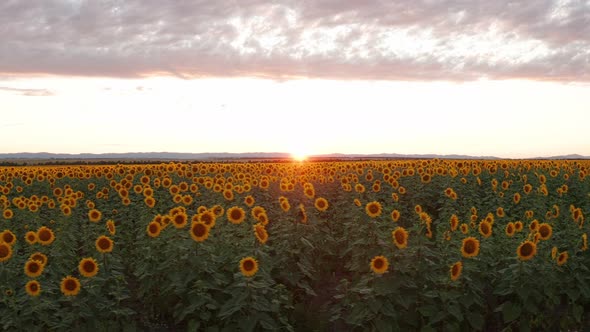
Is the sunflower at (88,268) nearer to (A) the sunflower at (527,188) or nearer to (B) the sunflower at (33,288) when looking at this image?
(B) the sunflower at (33,288)

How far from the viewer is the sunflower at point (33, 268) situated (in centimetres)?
827

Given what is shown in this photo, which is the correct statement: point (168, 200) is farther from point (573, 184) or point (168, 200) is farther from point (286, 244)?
point (573, 184)

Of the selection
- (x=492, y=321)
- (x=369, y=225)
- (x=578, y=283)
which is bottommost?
(x=492, y=321)

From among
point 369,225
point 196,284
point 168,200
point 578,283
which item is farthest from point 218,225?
point 168,200

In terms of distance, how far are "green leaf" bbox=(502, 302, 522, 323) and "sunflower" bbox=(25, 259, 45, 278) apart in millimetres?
7219

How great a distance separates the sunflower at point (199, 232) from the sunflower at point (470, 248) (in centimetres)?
408

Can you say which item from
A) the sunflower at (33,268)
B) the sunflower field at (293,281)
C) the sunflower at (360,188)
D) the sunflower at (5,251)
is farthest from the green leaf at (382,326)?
the sunflower at (360,188)

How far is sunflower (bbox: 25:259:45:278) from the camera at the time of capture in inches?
326

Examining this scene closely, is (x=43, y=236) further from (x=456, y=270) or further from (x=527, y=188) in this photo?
(x=527, y=188)

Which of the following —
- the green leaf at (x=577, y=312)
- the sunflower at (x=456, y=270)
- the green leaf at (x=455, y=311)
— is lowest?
the green leaf at (x=577, y=312)

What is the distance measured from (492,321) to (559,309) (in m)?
1.29

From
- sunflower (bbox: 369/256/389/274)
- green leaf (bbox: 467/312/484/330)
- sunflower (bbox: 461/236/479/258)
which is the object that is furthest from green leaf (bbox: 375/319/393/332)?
sunflower (bbox: 461/236/479/258)

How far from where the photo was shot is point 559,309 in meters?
9.84

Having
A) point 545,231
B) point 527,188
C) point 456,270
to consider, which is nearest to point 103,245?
point 456,270
